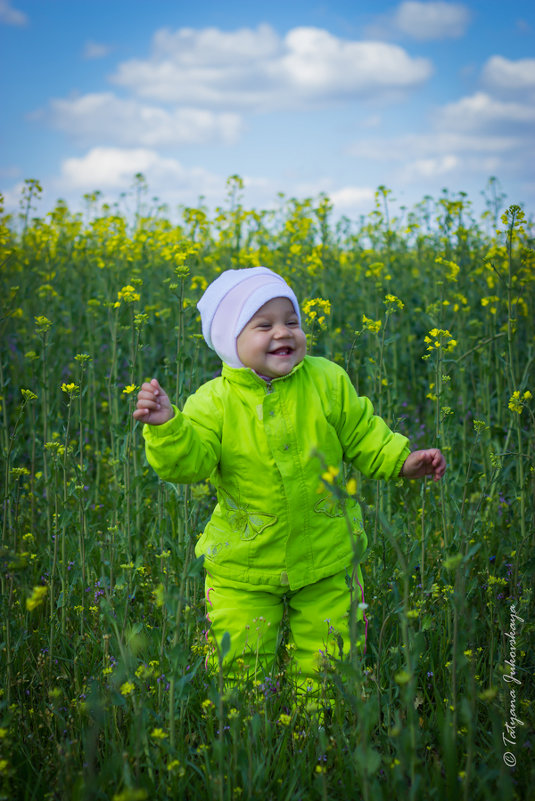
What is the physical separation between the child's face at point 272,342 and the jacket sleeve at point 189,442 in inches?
7.2

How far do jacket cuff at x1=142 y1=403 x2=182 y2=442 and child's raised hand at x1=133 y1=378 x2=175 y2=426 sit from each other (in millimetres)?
12

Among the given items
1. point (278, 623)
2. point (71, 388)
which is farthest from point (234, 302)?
point (278, 623)

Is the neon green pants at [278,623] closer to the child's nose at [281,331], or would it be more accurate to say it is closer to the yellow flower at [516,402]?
the child's nose at [281,331]

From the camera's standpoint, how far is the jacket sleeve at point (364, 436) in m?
2.06

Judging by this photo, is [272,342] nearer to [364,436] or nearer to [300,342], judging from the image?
[300,342]

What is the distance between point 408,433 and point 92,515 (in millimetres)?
2012

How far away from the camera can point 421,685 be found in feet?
6.87

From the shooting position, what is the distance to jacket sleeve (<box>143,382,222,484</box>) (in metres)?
1.75

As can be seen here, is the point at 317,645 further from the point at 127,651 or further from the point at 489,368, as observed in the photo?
the point at 489,368

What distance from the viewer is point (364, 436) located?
212cm

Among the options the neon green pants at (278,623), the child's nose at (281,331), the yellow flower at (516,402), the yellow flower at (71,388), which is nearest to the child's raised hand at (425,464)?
the neon green pants at (278,623)

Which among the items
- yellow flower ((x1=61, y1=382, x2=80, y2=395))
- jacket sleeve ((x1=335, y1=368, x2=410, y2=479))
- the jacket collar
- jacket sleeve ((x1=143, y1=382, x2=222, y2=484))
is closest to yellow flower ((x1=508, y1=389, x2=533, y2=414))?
jacket sleeve ((x1=335, y1=368, x2=410, y2=479))

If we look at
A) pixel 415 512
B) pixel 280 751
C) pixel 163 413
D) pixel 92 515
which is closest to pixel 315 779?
pixel 280 751

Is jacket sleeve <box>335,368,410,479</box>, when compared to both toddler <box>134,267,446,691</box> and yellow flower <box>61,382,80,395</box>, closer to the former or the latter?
toddler <box>134,267,446,691</box>
